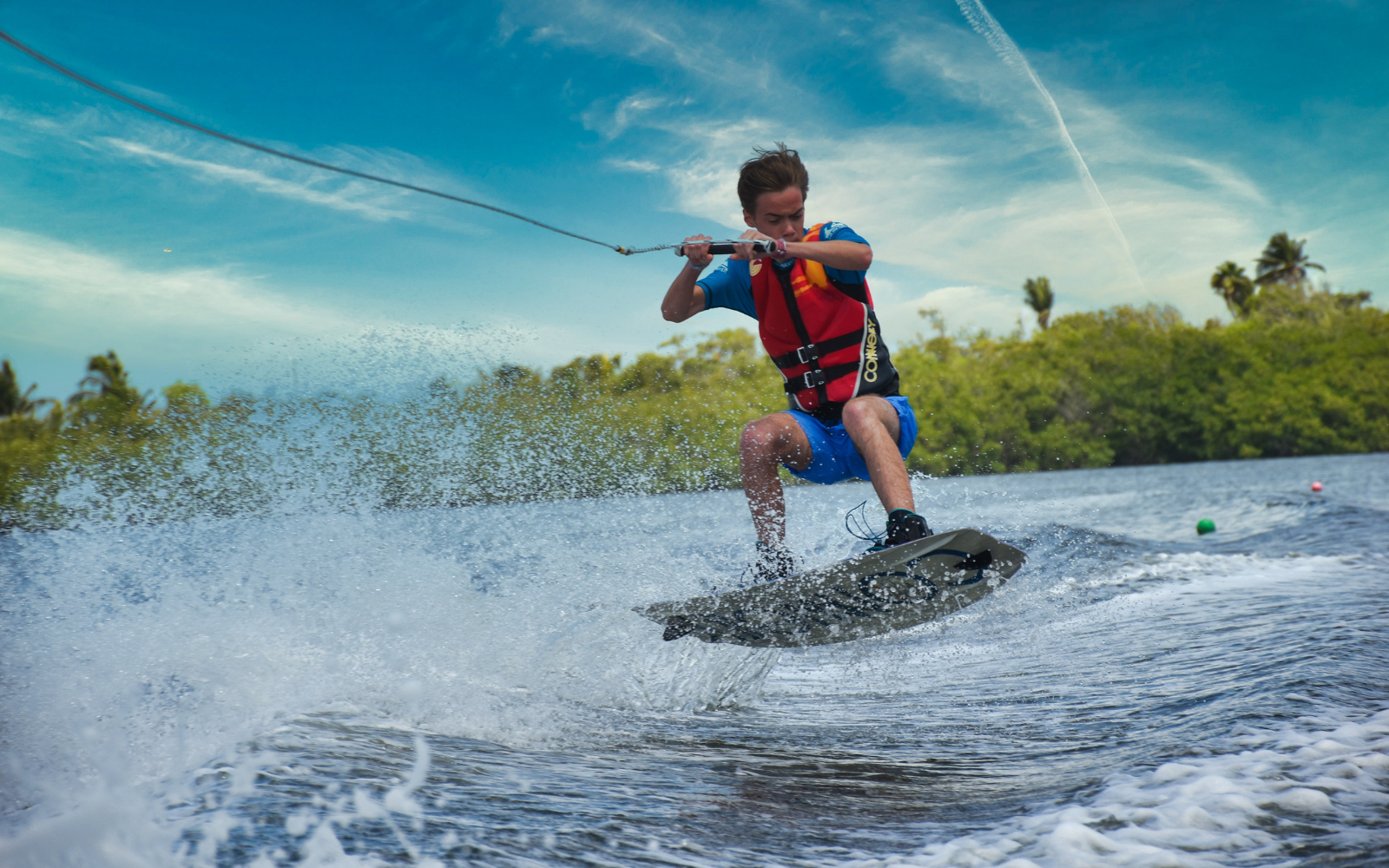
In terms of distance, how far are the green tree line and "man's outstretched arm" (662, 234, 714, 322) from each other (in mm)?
4997

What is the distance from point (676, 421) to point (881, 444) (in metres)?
19.6

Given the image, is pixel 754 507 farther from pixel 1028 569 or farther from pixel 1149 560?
pixel 1149 560

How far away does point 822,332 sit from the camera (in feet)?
10.8

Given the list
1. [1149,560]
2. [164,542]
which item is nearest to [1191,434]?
[1149,560]

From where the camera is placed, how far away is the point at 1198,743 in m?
1.71

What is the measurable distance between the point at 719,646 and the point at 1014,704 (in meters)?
1.16

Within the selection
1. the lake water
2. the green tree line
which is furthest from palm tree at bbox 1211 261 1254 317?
the lake water

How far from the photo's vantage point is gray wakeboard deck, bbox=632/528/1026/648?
2.78 m

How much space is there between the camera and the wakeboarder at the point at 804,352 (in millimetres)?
3148

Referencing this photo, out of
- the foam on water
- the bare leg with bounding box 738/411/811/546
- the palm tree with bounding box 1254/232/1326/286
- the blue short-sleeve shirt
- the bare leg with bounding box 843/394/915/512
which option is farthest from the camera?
the palm tree with bounding box 1254/232/1326/286

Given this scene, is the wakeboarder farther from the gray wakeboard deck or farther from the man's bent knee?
the gray wakeboard deck

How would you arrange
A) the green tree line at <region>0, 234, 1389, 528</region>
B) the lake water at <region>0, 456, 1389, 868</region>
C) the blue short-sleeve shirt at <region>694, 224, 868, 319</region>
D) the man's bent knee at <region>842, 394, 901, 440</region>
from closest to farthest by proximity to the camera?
the lake water at <region>0, 456, 1389, 868</region>
the man's bent knee at <region>842, 394, 901, 440</region>
the blue short-sleeve shirt at <region>694, 224, 868, 319</region>
the green tree line at <region>0, 234, 1389, 528</region>

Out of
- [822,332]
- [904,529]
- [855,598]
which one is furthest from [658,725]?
[822,332]

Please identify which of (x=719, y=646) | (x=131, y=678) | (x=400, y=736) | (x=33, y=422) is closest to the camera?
(x=400, y=736)
